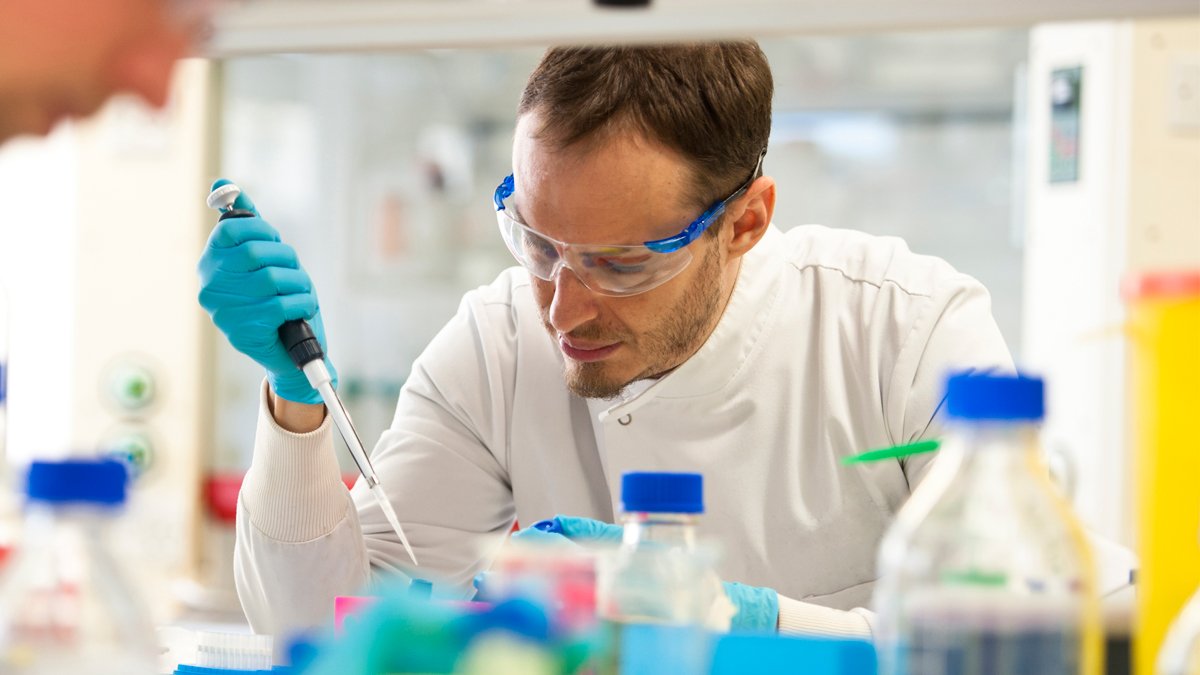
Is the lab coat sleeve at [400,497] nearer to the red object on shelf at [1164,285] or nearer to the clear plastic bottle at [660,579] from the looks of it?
the clear plastic bottle at [660,579]

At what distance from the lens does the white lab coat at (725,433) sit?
1.72 metres

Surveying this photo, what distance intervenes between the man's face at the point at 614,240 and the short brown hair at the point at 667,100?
24 millimetres

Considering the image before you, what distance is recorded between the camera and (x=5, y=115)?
78 centimetres

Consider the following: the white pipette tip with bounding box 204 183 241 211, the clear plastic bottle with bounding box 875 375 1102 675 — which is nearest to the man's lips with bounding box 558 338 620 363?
the white pipette tip with bounding box 204 183 241 211

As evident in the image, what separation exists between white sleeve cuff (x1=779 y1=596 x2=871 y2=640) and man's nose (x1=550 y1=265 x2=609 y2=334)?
47 centimetres

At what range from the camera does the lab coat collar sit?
1.78 metres

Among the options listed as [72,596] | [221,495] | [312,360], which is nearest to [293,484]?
[312,360]

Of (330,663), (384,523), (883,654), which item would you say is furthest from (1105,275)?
(330,663)

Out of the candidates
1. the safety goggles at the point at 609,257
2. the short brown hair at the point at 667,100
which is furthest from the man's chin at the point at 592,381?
the short brown hair at the point at 667,100

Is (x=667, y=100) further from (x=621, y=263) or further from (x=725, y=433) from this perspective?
(x=725, y=433)

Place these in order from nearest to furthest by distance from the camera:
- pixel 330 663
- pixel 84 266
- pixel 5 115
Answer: pixel 330 663, pixel 5 115, pixel 84 266

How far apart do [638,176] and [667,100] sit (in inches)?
5.0

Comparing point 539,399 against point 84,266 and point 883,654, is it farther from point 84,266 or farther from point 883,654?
point 84,266

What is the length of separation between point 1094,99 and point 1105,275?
403mm
